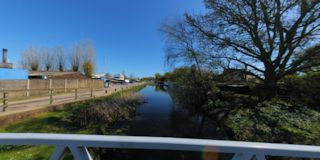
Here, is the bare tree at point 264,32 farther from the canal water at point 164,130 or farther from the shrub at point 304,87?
the canal water at point 164,130

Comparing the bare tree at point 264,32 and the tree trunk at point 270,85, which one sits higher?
the bare tree at point 264,32

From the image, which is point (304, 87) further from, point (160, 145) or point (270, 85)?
point (160, 145)

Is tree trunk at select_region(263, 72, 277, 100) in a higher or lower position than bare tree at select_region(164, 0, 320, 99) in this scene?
lower

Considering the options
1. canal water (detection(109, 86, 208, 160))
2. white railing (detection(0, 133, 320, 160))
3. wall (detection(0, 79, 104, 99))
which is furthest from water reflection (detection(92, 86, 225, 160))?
wall (detection(0, 79, 104, 99))

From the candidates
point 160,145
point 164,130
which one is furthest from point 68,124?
point 160,145

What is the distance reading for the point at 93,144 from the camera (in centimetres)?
129

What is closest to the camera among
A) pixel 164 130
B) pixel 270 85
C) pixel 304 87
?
pixel 304 87

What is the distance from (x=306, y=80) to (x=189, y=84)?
7.97 m

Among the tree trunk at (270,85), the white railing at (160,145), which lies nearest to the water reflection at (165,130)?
the tree trunk at (270,85)

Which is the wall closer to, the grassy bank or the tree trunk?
the grassy bank

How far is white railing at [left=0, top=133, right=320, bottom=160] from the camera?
125 cm

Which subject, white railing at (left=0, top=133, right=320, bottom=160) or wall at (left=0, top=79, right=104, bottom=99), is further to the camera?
wall at (left=0, top=79, right=104, bottom=99)

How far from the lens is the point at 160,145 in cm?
126

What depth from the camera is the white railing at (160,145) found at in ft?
4.09
